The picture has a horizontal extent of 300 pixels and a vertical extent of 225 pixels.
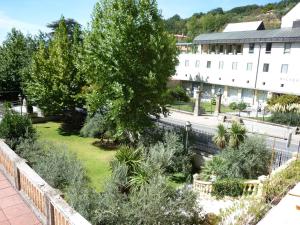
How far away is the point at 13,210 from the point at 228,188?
9.40m

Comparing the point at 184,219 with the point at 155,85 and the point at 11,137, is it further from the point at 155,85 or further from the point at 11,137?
the point at 155,85

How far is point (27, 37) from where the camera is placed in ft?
126

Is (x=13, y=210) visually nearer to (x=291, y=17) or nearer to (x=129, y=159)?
(x=129, y=159)

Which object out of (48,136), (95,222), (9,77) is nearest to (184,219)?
(95,222)

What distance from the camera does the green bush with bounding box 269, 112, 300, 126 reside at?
27.0 meters

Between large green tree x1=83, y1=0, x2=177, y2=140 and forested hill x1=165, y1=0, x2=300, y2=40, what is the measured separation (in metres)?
84.1

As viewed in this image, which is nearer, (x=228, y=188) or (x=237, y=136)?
(x=228, y=188)

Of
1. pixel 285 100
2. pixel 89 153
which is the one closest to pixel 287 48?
pixel 285 100

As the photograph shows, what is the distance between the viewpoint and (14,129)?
1280 centimetres

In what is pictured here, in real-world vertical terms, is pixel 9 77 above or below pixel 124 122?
above

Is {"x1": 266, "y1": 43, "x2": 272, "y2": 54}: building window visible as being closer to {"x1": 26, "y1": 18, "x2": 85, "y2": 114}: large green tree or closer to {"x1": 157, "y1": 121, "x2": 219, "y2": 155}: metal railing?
{"x1": 157, "y1": 121, "x2": 219, "y2": 155}: metal railing

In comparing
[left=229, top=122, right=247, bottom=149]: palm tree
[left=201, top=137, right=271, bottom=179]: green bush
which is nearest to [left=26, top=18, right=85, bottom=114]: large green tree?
[left=229, top=122, right=247, bottom=149]: palm tree

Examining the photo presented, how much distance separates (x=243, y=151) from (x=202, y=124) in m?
13.3

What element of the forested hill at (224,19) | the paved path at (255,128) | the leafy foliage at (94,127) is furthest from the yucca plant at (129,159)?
the forested hill at (224,19)
